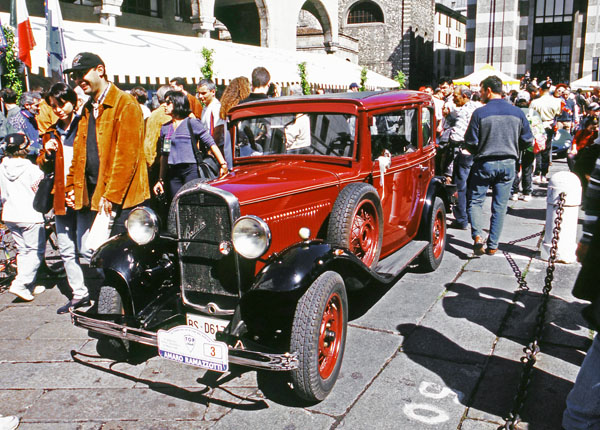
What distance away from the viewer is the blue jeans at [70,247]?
429 cm

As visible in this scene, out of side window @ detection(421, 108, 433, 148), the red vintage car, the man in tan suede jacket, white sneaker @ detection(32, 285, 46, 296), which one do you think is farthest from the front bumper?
side window @ detection(421, 108, 433, 148)

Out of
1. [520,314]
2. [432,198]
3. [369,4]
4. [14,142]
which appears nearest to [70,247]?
[14,142]

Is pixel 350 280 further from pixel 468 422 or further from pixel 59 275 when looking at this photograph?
pixel 59 275

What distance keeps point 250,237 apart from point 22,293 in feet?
9.64

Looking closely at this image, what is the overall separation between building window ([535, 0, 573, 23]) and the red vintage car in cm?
3325

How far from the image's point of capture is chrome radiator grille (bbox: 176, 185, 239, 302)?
3.12 m

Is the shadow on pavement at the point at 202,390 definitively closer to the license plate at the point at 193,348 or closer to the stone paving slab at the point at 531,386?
the license plate at the point at 193,348

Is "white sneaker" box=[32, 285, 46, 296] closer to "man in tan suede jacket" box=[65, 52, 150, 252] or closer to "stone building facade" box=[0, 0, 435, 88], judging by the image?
"man in tan suede jacket" box=[65, 52, 150, 252]

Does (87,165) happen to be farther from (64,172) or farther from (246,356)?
(246,356)

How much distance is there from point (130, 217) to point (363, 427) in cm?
194

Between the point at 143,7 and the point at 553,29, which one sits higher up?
the point at 553,29

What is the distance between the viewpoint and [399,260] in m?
4.36

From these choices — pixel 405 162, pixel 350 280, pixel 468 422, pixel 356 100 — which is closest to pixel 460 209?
pixel 405 162

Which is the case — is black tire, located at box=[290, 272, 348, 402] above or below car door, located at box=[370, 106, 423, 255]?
below
